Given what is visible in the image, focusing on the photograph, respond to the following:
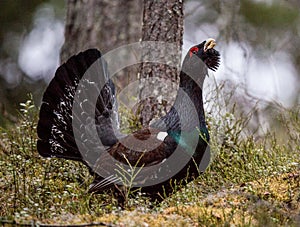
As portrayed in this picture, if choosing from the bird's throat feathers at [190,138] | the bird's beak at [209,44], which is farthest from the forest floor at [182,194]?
the bird's beak at [209,44]

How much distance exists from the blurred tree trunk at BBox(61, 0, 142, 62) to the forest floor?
87.1 inches

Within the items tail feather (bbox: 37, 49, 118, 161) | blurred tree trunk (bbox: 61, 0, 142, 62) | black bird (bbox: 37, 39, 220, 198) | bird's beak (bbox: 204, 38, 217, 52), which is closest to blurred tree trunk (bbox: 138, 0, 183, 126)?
black bird (bbox: 37, 39, 220, 198)

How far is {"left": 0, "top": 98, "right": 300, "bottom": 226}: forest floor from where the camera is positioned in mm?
3922

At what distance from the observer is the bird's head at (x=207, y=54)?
5543 millimetres

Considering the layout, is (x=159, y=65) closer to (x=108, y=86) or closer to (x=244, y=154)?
(x=108, y=86)

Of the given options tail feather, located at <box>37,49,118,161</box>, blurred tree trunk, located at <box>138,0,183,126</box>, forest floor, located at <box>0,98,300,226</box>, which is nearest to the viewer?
forest floor, located at <box>0,98,300,226</box>

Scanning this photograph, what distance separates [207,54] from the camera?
18.3ft

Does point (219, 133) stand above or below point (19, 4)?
below

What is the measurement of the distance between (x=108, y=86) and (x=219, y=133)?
1394 millimetres

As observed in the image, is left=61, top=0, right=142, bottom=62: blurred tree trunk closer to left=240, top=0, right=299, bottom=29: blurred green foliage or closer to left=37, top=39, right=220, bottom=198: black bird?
left=37, top=39, right=220, bottom=198: black bird

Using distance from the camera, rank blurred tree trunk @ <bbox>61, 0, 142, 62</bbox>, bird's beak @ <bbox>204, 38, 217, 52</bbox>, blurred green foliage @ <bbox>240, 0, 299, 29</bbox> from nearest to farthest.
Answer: bird's beak @ <bbox>204, 38, 217, 52</bbox>
blurred tree trunk @ <bbox>61, 0, 142, 62</bbox>
blurred green foliage @ <bbox>240, 0, 299, 29</bbox>

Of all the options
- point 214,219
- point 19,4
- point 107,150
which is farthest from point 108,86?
point 19,4

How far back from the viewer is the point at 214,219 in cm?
399

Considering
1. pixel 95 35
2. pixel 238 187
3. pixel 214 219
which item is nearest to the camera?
pixel 214 219
